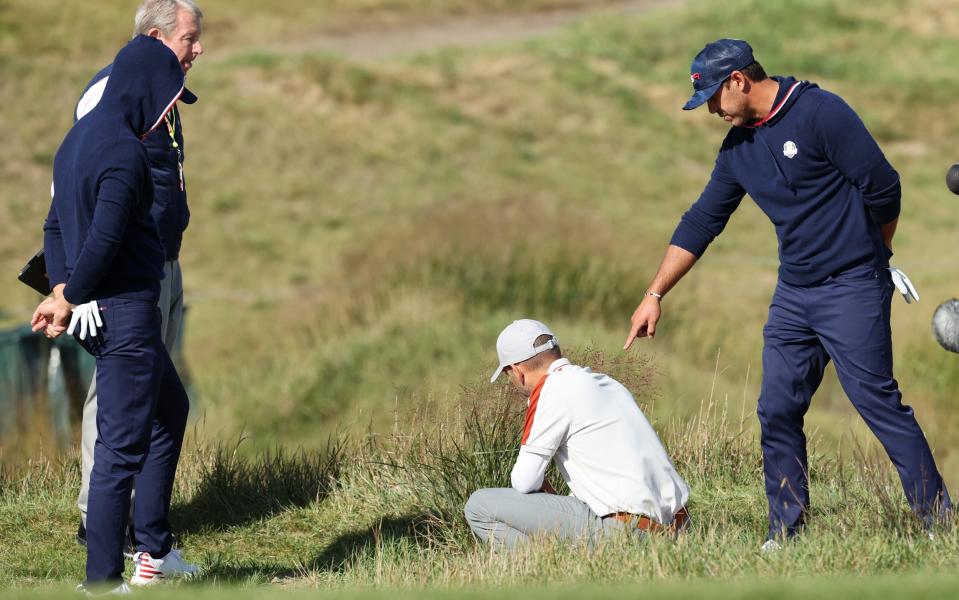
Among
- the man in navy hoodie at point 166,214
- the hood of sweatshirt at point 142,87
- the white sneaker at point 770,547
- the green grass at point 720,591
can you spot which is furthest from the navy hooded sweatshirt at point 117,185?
the white sneaker at point 770,547

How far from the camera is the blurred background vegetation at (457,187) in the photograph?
13.2 meters

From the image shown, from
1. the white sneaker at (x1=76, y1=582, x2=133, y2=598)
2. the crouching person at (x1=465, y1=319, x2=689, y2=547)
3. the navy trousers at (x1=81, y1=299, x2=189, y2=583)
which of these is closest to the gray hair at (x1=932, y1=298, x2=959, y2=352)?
the crouching person at (x1=465, y1=319, x2=689, y2=547)

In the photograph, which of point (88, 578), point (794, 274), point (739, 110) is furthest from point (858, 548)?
point (88, 578)

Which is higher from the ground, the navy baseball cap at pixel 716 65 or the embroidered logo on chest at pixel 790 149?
the navy baseball cap at pixel 716 65

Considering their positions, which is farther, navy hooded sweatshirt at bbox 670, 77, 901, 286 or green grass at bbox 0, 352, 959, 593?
navy hooded sweatshirt at bbox 670, 77, 901, 286

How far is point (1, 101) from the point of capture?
88.1 ft

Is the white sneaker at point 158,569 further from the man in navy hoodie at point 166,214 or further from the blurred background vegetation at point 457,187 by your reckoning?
the blurred background vegetation at point 457,187

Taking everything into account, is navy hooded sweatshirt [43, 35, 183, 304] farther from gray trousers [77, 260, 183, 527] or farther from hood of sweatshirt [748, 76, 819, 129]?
hood of sweatshirt [748, 76, 819, 129]

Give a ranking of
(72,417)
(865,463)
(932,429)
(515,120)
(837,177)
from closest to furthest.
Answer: (837,177) → (865,463) → (72,417) → (932,429) → (515,120)

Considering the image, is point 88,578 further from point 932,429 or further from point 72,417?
point 932,429

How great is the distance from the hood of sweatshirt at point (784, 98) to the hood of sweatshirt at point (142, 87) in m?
2.17

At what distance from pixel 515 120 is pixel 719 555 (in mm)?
23972

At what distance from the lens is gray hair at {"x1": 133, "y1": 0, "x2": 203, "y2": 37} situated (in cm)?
563

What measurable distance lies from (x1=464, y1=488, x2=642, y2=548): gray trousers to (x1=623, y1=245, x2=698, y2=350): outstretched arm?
2.29ft
